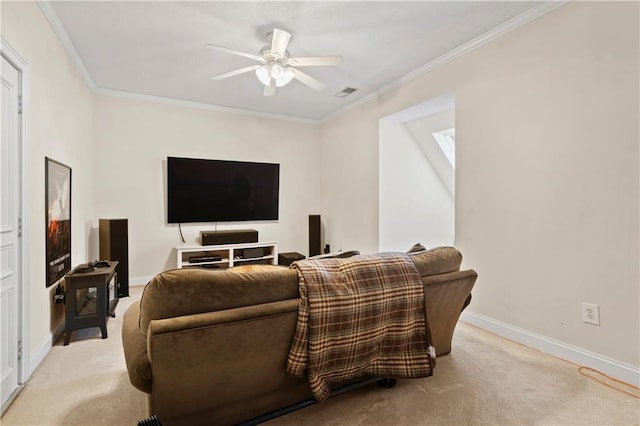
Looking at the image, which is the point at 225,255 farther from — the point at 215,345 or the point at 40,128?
the point at 215,345

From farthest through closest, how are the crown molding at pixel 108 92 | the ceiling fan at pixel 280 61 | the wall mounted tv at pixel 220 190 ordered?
1. the wall mounted tv at pixel 220 190
2. the ceiling fan at pixel 280 61
3. the crown molding at pixel 108 92

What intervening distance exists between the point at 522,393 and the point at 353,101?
395 centimetres

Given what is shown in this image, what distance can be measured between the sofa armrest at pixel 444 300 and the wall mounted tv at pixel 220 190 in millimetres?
3534

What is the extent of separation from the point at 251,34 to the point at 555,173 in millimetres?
2711

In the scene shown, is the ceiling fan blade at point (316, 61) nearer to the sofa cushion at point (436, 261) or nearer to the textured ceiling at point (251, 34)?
the textured ceiling at point (251, 34)

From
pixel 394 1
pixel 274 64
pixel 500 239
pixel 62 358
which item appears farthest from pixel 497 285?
pixel 62 358

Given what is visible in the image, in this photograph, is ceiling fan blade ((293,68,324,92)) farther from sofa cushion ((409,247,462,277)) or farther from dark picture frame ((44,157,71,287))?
dark picture frame ((44,157,71,287))

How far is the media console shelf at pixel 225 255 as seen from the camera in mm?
4371

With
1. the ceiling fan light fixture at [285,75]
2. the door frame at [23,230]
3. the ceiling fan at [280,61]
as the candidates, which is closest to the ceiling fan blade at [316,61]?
the ceiling fan at [280,61]

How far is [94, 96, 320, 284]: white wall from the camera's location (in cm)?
429

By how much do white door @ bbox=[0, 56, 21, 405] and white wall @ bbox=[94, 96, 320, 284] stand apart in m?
2.51

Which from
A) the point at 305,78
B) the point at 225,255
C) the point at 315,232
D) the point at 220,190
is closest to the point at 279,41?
the point at 305,78

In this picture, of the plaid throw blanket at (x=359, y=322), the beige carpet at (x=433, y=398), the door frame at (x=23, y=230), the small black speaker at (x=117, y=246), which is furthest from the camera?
the small black speaker at (x=117, y=246)

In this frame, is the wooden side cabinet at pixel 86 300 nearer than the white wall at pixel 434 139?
Yes
